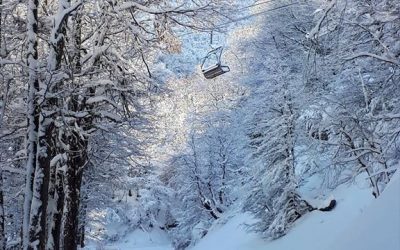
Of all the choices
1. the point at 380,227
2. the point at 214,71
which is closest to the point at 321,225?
the point at 214,71

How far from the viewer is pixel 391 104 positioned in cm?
1187

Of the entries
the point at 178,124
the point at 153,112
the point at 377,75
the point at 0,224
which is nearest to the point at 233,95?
the point at 178,124

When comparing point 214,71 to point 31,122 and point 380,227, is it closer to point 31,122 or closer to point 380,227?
point 31,122

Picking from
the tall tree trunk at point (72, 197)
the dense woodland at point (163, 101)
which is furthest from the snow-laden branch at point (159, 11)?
the tall tree trunk at point (72, 197)

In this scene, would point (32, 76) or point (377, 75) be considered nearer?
point (32, 76)

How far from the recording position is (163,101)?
677 inches

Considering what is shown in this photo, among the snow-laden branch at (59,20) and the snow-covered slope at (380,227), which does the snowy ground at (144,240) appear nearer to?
the snow-laden branch at (59,20)

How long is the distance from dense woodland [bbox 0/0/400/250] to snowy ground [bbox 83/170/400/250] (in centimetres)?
81

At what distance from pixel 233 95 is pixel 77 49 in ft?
84.2

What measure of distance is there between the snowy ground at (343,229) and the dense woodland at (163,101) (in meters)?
0.81

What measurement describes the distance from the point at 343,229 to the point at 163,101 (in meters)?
11.7

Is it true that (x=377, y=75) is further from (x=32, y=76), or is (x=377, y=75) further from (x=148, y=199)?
(x=148, y=199)

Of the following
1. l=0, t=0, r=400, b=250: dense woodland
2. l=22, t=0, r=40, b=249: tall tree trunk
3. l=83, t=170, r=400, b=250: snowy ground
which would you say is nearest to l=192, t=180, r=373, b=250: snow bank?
A: l=83, t=170, r=400, b=250: snowy ground

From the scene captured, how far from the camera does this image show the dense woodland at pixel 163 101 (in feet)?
24.7
